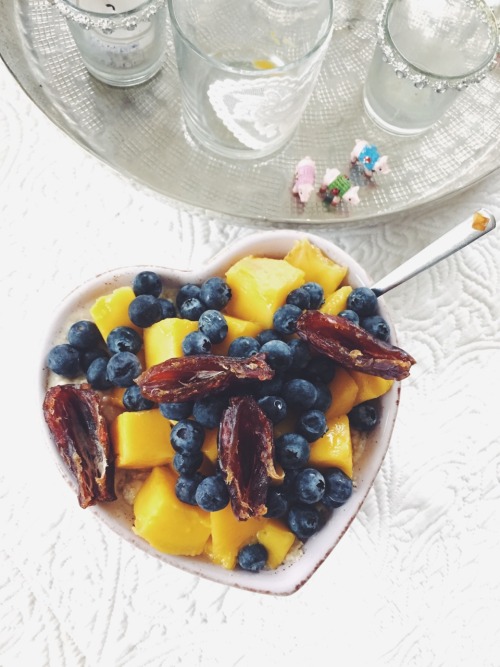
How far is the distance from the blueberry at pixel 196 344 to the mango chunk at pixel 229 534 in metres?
0.14

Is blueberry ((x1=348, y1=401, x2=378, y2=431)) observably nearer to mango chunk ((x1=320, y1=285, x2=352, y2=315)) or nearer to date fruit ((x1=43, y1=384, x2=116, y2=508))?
mango chunk ((x1=320, y1=285, x2=352, y2=315))

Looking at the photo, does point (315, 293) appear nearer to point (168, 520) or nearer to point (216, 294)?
point (216, 294)

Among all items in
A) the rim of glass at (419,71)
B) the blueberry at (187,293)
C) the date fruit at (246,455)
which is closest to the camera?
the date fruit at (246,455)

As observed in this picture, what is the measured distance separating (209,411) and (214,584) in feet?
0.89

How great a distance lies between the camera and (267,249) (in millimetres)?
620

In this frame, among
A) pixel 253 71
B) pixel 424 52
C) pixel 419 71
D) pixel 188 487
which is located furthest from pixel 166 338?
pixel 424 52

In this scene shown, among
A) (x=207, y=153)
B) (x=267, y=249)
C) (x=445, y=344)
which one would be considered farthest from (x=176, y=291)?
(x=445, y=344)

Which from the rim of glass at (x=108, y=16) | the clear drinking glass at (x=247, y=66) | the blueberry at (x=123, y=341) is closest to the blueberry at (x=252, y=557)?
the blueberry at (x=123, y=341)

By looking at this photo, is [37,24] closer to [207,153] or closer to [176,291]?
[207,153]

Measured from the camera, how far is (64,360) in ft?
1.84

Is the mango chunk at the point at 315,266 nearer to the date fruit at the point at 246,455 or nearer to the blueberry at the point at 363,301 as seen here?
the blueberry at the point at 363,301

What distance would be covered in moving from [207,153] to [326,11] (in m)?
0.23

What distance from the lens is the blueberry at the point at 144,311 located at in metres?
0.56

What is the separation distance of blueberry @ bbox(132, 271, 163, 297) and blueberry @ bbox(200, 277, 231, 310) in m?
0.05
